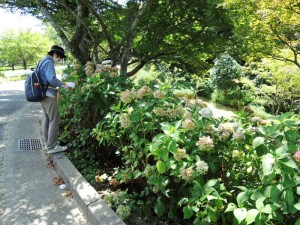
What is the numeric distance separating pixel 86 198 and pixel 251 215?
1.65 m

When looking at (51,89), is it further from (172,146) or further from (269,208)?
(269,208)

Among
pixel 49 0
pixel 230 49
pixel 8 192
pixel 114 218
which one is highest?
pixel 49 0

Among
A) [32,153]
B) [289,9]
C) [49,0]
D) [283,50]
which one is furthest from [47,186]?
[283,50]

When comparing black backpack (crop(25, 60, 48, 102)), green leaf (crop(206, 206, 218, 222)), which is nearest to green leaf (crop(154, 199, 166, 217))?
green leaf (crop(206, 206, 218, 222))

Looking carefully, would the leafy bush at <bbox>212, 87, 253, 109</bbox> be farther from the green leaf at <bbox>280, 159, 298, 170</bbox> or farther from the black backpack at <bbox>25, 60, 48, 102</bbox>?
the green leaf at <bbox>280, 159, 298, 170</bbox>

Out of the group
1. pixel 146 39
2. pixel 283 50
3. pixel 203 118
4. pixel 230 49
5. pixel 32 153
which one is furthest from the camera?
pixel 283 50

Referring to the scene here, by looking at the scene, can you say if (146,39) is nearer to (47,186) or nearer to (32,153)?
(32,153)

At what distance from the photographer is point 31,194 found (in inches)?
119

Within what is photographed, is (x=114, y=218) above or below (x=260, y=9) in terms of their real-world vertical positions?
below

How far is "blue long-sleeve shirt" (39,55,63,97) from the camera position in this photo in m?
3.67

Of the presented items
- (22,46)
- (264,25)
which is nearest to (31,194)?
(264,25)

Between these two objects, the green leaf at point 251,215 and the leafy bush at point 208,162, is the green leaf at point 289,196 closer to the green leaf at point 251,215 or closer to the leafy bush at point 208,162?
the leafy bush at point 208,162

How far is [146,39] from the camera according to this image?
21.0 ft

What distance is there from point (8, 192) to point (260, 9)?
755cm
